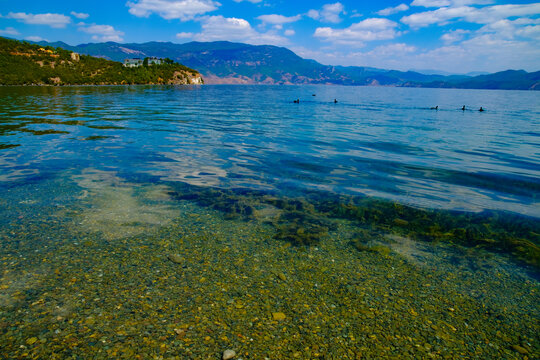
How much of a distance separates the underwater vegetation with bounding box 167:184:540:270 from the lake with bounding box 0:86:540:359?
77mm

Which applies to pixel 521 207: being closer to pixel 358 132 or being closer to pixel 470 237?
pixel 470 237

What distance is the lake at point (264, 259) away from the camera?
5055mm

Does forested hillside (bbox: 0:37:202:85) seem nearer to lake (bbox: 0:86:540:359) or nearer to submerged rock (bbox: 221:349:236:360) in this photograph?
lake (bbox: 0:86:540:359)

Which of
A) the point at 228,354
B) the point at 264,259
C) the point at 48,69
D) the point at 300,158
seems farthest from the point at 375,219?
the point at 48,69

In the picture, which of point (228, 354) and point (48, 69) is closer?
point (228, 354)

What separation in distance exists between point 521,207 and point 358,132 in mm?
19942

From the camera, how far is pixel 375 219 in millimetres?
10445

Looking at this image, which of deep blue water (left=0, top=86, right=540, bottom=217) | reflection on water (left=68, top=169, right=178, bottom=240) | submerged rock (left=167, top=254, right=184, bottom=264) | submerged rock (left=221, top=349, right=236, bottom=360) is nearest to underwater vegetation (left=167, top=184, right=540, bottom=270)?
deep blue water (left=0, top=86, right=540, bottom=217)

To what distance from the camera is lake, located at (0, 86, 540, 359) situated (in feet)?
16.6

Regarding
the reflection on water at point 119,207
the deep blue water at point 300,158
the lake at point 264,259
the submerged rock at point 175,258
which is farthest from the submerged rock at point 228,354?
the deep blue water at point 300,158

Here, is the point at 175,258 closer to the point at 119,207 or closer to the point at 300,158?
the point at 119,207

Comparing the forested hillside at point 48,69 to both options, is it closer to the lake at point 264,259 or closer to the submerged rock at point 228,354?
the lake at point 264,259

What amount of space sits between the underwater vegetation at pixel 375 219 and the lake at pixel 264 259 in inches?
3.0

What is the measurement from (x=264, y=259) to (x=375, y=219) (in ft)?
16.4
